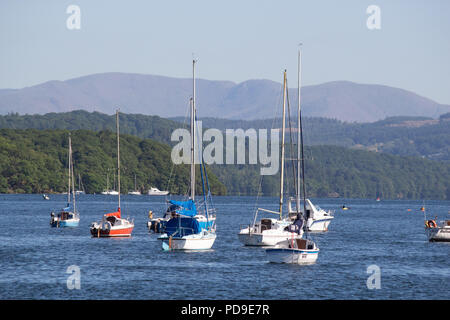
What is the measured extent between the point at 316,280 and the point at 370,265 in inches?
523

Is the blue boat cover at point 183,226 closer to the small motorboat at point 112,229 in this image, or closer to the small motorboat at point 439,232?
the small motorboat at point 112,229

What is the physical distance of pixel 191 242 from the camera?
239 ft

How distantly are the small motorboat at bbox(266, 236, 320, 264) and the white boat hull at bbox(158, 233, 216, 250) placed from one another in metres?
10.7

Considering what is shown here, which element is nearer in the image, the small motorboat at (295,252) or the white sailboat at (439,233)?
the small motorboat at (295,252)

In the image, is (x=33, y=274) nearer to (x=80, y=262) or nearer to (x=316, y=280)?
(x=80, y=262)

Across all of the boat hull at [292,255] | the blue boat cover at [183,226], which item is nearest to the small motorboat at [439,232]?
the blue boat cover at [183,226]

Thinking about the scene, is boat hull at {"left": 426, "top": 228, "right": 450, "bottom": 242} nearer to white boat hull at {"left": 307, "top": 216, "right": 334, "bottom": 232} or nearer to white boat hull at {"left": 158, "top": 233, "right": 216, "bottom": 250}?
white boat hull at {"left": 307, "top": 216, "right": 334, "bottom": 232}

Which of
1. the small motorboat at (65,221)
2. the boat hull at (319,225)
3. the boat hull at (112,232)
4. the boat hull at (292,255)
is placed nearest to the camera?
the boat hull at (292,255)

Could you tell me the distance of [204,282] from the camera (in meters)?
55.8

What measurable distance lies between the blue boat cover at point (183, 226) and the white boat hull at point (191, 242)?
93cm

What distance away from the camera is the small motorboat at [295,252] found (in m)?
62.3

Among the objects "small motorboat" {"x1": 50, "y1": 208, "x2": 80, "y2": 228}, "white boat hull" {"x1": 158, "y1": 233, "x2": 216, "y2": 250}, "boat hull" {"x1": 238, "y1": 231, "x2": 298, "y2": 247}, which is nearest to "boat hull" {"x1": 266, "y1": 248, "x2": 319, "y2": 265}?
"white boat hull" {"x1": 158, "y1": 233, "x2": 216, "y2": 250}

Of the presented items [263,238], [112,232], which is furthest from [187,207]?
[112,232]
